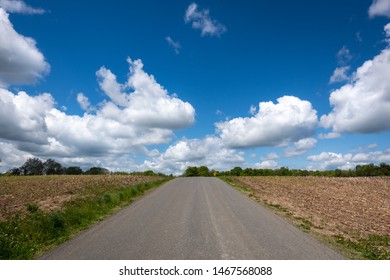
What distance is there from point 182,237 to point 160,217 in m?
4.38

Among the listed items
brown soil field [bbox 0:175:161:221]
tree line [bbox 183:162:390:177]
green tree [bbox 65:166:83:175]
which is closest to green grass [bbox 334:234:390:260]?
brown soil field [bbox 0:175:161:221]

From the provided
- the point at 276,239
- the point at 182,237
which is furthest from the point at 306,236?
the point at 182,237

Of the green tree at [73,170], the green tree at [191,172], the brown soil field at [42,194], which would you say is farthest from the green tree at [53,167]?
the brown soil field at [42,194]

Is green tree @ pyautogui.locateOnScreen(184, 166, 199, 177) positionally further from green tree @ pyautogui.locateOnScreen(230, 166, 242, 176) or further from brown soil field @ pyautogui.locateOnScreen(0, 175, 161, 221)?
brown soil field @ pyautogui.locateOnScreen(0, 175, 161, 221)

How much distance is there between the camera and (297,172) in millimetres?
128250

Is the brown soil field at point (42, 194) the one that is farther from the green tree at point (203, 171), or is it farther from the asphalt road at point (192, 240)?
the green tree at point (203, 171)

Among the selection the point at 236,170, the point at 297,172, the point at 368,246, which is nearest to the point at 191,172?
the point at 236,170

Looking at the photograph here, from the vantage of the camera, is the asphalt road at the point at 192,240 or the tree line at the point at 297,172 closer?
the asphalt road at the point at 192,240

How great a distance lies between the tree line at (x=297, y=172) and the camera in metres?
94.5

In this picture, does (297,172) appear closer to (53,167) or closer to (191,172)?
(191,172)

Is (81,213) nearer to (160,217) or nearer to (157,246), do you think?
(160,217)

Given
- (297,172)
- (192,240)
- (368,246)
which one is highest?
(297,172)

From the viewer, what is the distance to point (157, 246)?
9125 millimetres

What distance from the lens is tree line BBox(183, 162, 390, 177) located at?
94.5 meters
